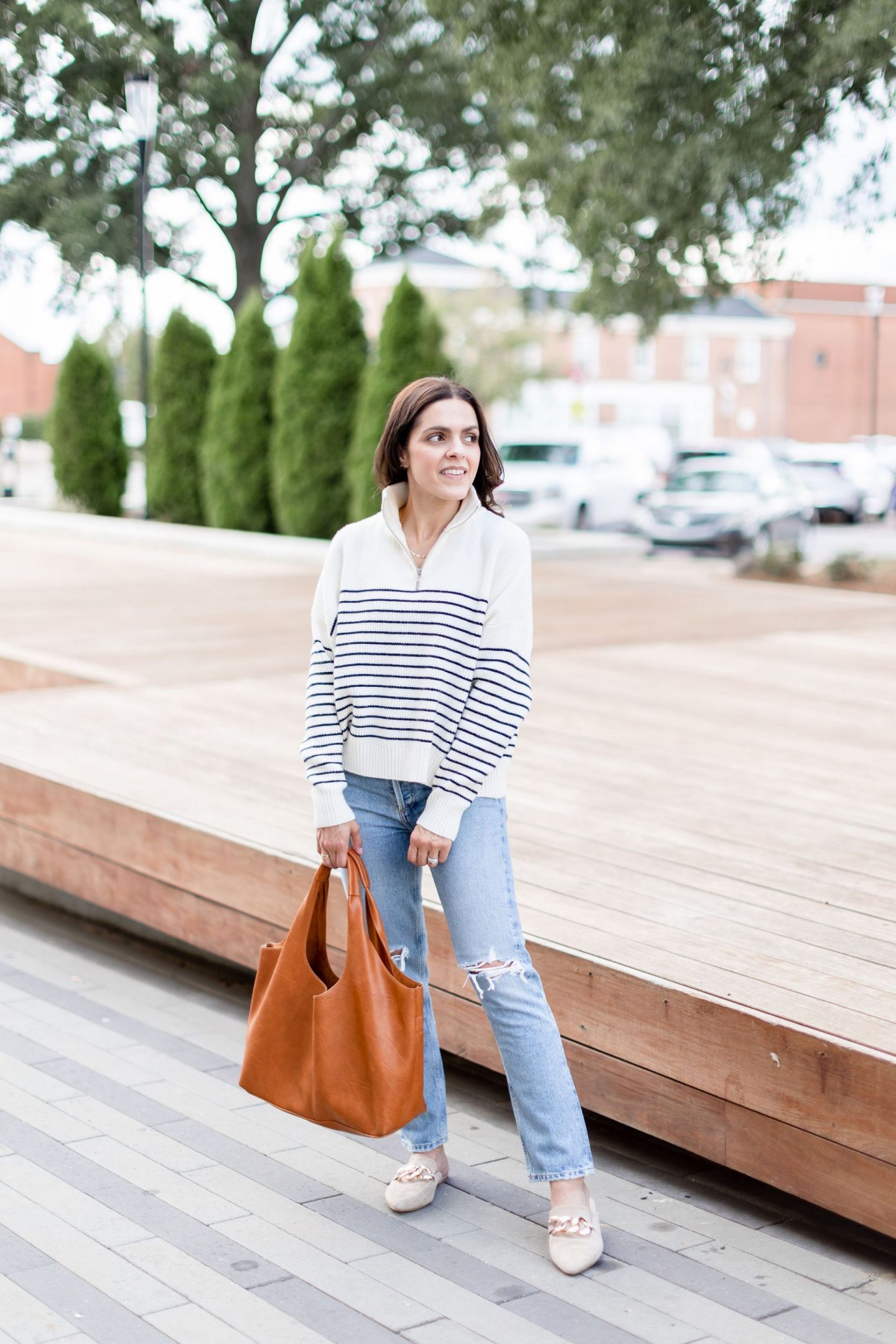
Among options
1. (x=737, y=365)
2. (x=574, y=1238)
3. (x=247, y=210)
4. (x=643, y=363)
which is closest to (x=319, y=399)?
(x=247, y=210)

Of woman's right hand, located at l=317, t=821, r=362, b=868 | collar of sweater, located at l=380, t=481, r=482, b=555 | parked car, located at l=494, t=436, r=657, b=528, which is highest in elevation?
parked car, located at l=494, t=436, r=657, b=528

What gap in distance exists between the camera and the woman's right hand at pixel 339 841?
117 inches

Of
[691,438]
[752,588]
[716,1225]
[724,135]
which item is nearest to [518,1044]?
[716,1225]

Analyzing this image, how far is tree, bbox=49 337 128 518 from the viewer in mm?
21547

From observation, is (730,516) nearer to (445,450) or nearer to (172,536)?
(172,536)

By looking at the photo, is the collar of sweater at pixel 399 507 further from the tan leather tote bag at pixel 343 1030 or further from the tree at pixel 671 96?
the tree at pixel 671 96

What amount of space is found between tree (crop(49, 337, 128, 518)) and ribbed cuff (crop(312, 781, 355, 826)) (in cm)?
1918

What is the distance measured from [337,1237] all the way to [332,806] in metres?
0.87

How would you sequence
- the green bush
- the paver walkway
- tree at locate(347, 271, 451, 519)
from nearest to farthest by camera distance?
the paver walkway
the green bush
tree at locate(347, 271, 451, 519)

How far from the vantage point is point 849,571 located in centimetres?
1317

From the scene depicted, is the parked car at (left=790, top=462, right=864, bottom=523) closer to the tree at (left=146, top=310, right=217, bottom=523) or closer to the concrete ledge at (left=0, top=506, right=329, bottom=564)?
the tree at (left=146, top=310, right=217, bottom=523)

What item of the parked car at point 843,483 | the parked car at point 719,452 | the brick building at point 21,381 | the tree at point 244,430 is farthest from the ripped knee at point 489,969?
the brick building at point 21,381

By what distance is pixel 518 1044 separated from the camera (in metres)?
2.98

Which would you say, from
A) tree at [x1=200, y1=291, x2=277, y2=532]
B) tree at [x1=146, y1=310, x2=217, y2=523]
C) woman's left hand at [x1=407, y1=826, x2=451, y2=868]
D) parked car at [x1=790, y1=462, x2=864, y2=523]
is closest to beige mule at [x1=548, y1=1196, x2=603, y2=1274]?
woman's left hand at [x1=407, y1=826, x2=451, y2=868]
